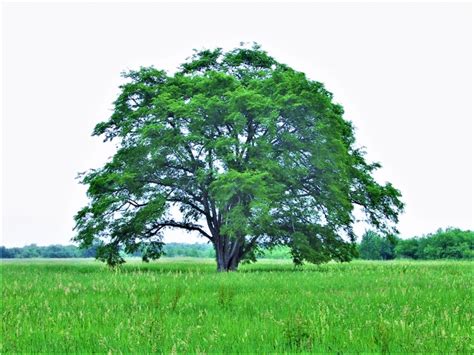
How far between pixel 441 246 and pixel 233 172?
76.2 m

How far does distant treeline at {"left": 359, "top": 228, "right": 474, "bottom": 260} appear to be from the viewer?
88.6 m

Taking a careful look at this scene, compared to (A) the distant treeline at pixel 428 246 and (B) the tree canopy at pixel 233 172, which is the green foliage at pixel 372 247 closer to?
(A) the distant treeline at pixel 428 246

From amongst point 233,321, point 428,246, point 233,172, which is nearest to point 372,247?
point 428,246

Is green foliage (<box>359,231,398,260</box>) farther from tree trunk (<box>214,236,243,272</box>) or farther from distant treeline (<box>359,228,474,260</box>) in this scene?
tree trunk (<box>214,236,243,272</box>)

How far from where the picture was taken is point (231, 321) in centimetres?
855

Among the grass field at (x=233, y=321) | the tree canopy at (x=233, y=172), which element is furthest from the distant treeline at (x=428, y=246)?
the grass field at (x=233, y=321)

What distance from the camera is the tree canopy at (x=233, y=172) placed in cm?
2714

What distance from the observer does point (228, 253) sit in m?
29.9

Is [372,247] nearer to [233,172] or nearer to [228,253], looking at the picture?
[228,253]

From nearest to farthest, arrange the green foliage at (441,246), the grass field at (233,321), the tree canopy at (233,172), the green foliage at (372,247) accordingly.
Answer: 1. the grass field at (233,321)
2. the tree canopy at (233,172)
3. the green foliage at (441,246)
4. the green foliage at (372,247)

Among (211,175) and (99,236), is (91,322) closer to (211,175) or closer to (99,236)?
(211,175)

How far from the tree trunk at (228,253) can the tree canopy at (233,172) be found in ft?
0.20

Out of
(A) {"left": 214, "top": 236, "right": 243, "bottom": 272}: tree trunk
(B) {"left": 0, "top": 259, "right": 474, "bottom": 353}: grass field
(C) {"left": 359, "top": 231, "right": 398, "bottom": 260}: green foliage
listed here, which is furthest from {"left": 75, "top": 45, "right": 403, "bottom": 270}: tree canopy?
(C) {"left": 359, "top": 231, "right": 398, "bottom": 260}: green foliage

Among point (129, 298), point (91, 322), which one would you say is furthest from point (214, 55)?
point (91, 322)
